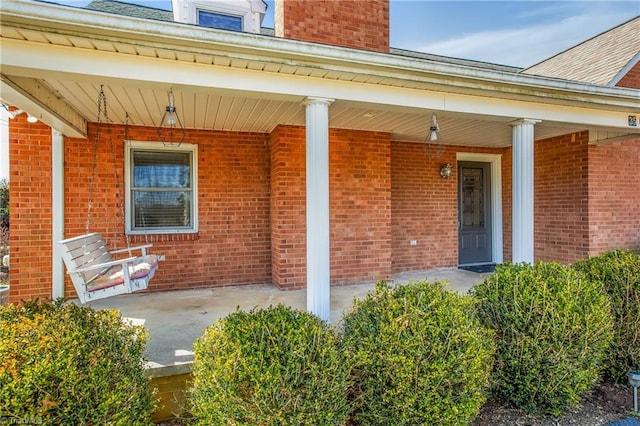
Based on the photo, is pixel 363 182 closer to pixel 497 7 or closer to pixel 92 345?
pixel 92 345

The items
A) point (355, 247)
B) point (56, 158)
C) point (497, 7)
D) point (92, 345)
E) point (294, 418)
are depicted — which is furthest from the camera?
point (497, 7)

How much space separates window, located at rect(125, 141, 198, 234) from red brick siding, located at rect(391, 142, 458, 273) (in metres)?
3.71

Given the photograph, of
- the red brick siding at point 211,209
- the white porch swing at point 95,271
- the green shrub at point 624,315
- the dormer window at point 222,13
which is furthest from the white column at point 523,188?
the white porch swing at point 95,271

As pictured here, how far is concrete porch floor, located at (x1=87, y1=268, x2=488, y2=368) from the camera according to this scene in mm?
3358

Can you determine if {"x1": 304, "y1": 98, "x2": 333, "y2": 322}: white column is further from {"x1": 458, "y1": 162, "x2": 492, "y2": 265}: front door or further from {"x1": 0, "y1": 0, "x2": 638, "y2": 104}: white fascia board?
{"x1": 458, "y1": 162, "x2": 492, "y2": 265}: front door

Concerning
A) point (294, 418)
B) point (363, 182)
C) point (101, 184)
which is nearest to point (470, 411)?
point (294, 418)

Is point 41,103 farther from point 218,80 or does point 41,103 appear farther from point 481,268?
point 481,268

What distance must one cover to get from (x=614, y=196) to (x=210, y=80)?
721cm

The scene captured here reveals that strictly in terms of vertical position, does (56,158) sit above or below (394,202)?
above

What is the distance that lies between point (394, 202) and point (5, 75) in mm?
5774

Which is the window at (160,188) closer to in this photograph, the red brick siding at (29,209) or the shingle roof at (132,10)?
the red brick siding at (29,209)

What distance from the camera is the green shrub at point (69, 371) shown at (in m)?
1.94

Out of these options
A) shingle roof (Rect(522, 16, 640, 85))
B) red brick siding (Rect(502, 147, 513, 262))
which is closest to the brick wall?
red brick siding (Rect(502, 147, 513, 262))

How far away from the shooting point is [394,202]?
274 inches
